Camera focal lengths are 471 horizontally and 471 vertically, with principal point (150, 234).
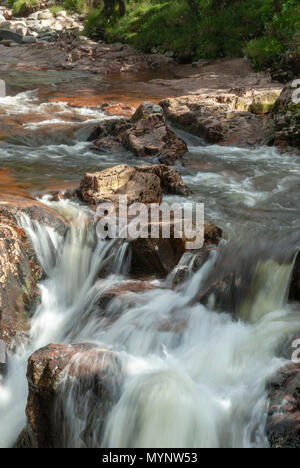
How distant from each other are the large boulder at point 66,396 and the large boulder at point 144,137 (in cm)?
496

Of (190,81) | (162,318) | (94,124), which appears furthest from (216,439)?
(190,81)

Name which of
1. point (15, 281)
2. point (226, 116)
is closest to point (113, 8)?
point (226, 116)

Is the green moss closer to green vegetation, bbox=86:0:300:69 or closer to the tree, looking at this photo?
the tree

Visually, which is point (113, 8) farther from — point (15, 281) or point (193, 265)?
point (15, 281)

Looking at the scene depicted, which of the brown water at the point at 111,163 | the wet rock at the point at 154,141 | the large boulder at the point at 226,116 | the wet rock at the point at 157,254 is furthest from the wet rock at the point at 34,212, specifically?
the large boulder at the point at 226,116

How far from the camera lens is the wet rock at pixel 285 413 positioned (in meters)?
2.83

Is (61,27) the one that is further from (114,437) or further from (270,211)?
(114,437)

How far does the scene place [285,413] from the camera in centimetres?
293

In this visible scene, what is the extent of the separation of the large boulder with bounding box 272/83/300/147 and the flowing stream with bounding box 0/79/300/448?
154 cm

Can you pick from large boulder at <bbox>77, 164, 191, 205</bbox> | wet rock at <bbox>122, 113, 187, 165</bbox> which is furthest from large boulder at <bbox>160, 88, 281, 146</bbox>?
large boulder at <bbox>77, 164, 191, 205</bbox>

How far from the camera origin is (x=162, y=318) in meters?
4.38

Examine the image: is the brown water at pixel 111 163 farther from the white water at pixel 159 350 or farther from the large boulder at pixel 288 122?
the white water at pixel 159 350

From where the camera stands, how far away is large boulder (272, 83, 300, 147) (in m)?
8.65
